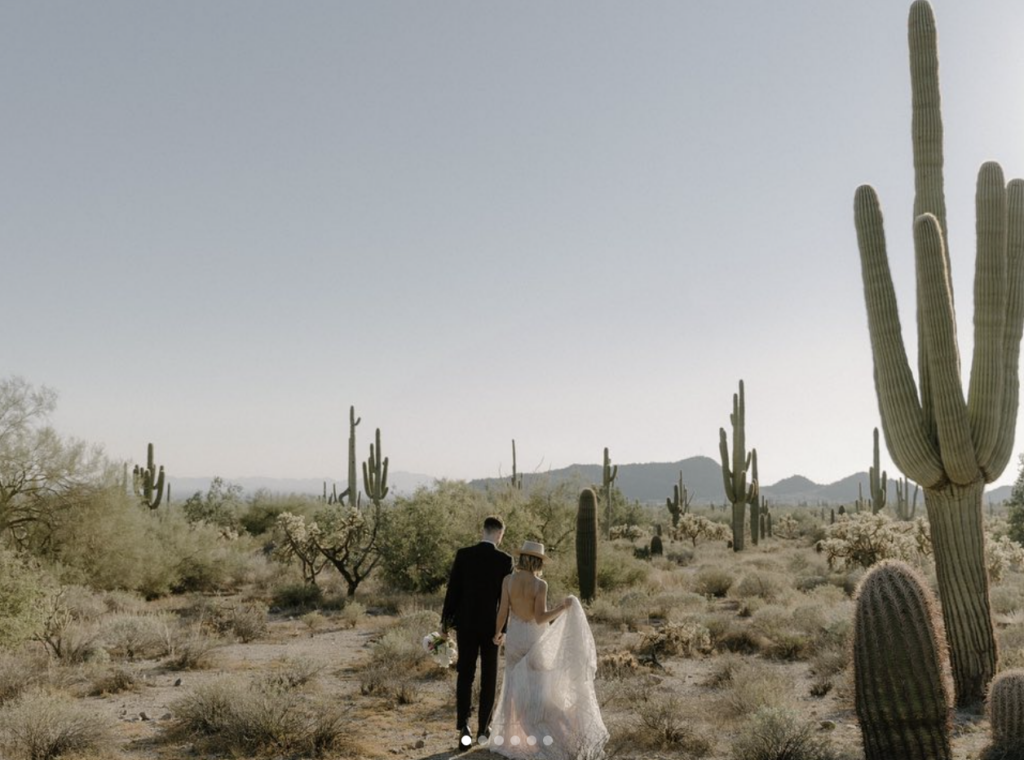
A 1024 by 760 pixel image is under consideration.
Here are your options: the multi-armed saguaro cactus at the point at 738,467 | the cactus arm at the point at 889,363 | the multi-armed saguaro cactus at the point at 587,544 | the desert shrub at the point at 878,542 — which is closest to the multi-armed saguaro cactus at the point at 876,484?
the multi-armed saguaro cactus at the point at 738,467

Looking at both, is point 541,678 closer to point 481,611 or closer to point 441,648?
point 481,611

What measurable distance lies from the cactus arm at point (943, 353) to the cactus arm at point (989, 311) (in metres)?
0.21

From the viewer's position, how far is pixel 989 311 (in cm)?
994

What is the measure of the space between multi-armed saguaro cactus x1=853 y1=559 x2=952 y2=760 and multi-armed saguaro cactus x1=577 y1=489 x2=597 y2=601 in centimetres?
1147

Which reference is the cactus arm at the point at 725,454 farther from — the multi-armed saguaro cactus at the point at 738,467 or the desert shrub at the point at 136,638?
the desert shrub at the point at 136,638

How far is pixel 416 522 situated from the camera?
21266mm

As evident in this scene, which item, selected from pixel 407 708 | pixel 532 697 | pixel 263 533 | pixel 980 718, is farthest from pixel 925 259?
pixel 263 533

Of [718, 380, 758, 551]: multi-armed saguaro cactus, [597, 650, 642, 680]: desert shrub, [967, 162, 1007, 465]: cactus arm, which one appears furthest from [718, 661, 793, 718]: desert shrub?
[718, 380, 758, 551]: multi-armed saguaro cactus

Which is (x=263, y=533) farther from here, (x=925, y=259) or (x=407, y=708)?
(x=925, y=259)

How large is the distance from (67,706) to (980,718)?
31.2ft

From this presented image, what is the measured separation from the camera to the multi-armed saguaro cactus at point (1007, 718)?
7406 mm

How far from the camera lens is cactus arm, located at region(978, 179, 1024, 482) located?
9492mm

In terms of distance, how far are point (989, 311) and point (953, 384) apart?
1316mm

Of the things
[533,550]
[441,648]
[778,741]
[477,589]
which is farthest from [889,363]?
[441,648]
